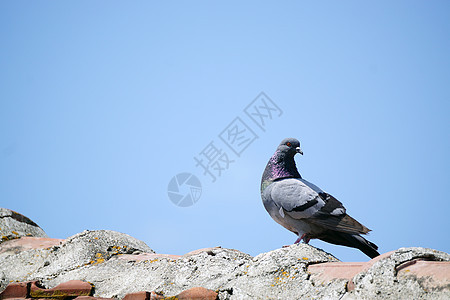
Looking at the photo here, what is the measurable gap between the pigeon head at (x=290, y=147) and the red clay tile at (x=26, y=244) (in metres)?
2.23

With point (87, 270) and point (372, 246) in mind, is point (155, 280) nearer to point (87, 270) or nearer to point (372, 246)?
point (87, 270)

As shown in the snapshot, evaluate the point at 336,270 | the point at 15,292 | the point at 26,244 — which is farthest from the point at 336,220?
the point at 26,244

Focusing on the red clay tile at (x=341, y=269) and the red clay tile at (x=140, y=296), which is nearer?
the red clay tile at (x=341, y=269)

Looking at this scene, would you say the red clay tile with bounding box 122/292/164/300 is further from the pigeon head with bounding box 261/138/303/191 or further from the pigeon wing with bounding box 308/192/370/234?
the pigeon head with bounding box 261/138/303/191

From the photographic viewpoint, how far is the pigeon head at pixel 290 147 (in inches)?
169

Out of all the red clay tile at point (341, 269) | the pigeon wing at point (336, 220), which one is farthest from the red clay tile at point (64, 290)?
the pigeon wing at point (336, 220)

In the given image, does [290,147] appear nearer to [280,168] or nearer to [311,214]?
[280,168]

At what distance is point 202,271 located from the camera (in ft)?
9.36

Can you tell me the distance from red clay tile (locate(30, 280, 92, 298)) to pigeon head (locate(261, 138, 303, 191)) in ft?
6.25

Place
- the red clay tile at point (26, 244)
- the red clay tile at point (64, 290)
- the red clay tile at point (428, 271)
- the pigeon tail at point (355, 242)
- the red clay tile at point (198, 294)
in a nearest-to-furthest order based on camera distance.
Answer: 1. the red clay tile at point (428, 271)
2. the red clay tile at point (198, 294)
3. the red clay tile at point (64, 290)
4. the pigeon tail at point (355, 242)
5. the red clay tile at point (26, 244)

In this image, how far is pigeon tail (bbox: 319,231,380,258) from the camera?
142 inches

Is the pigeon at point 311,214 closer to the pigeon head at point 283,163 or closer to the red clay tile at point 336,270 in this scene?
the pigeon head at point 283,163

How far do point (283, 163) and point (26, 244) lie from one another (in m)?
2.49

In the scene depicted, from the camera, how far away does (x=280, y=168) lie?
167 inches
